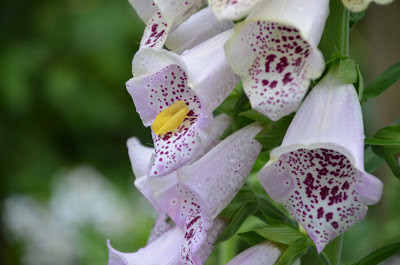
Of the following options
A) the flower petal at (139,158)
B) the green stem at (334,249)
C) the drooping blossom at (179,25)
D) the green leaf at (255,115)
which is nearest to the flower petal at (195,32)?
the drooping blossom at (179,25)

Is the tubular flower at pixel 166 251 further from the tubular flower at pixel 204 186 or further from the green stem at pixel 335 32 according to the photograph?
the green stem at pixel 335 32

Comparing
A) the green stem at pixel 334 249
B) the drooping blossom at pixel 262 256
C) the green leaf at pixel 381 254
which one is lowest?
the green leaf at pixel 381 254

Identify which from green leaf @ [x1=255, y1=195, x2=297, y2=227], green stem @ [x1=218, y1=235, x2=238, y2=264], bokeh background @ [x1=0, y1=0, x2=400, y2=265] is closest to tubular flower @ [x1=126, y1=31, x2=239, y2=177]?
green leaf @ [x1=255, y1=195, x2=297, y2=227]

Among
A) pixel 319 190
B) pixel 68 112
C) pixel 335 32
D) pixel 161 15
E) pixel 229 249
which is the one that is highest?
pixel 161 15

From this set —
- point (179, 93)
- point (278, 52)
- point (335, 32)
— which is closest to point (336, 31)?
point (335, 32)

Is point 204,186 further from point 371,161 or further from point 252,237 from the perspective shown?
point 371,161

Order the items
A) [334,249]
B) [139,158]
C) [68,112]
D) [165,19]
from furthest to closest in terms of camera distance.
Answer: [68,112] < [139,158] < [334,249] < [165,19]
